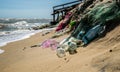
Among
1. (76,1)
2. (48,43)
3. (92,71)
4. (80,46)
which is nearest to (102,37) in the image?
(80,46)

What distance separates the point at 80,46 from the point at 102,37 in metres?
0.99

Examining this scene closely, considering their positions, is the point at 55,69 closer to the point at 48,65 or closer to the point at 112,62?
the point at 48,65

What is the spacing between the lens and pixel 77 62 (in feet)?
19.5

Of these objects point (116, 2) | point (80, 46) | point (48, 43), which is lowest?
point (48, 43)

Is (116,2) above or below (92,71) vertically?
above

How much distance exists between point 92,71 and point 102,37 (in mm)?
2794

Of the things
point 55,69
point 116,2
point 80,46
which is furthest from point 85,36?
point 55,69

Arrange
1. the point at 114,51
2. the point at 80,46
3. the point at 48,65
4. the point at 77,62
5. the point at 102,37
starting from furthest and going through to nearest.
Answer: the point at 80,46, the point at 102,37, the point at 48,65, the point at 77,62, the point at 114,51

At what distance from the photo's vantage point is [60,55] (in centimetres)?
766

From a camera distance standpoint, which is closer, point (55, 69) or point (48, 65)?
point (55, 69)

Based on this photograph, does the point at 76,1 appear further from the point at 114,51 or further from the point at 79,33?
the point at 114,51

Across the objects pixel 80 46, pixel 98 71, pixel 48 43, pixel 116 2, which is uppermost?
pixel 116 2

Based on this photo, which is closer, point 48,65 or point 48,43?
point 48,65

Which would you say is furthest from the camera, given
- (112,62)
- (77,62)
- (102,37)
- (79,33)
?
(79,33)
